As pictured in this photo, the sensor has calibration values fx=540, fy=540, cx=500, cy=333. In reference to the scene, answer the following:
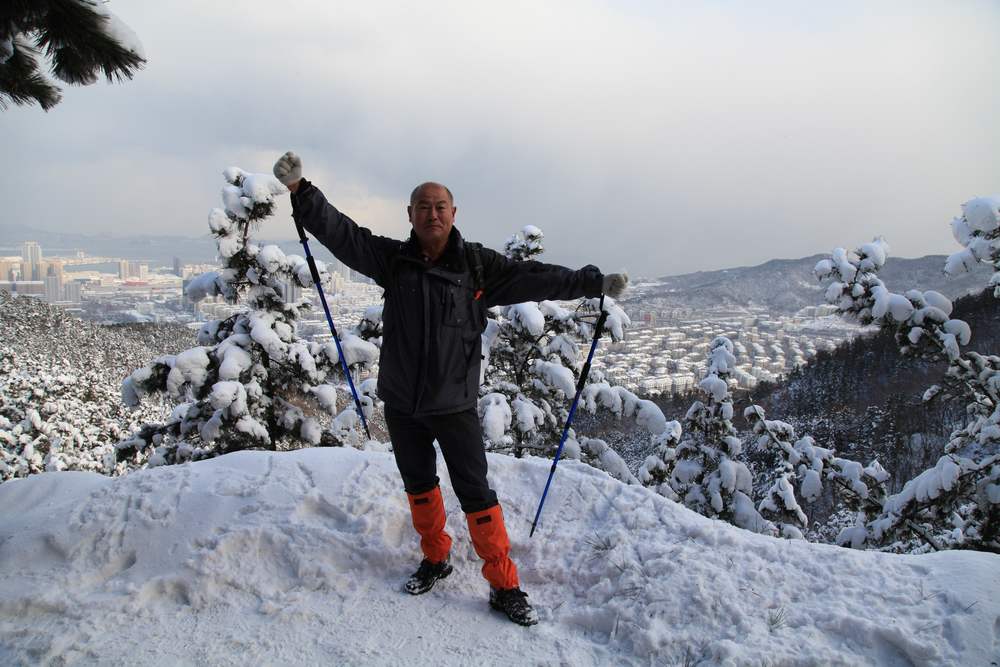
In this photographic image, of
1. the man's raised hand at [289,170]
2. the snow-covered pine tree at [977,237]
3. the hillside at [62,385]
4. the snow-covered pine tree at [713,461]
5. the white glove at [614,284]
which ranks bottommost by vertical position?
the hillside at [62,385]

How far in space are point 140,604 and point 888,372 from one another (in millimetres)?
99789

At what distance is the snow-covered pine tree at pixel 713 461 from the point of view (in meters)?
11.0

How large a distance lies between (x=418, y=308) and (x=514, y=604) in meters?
1.99

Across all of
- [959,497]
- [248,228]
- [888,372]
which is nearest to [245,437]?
[248,228]

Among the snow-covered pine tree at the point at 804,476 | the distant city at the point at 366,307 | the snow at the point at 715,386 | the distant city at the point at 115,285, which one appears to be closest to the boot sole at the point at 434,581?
the distant city at the point at 366,307

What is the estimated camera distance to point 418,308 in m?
3.57

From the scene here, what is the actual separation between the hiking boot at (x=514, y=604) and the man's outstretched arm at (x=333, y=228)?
2.23 m

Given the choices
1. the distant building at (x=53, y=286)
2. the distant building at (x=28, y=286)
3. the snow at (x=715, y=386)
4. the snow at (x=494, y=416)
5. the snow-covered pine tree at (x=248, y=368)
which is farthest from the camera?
the distant building at (x=53, y=286)

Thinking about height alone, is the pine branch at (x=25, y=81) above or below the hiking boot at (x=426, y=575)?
above

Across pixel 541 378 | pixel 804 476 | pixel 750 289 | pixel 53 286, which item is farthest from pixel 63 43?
pixel 750 289

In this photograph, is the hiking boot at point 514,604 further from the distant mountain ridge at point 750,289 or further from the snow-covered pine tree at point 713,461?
the distant mountain ridge at point 750,289

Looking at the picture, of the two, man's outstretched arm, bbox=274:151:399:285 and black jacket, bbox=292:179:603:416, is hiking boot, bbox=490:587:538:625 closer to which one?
black jacket, bbox=292:179:603:416

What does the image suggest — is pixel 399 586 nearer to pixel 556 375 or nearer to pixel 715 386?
pixel 556 375

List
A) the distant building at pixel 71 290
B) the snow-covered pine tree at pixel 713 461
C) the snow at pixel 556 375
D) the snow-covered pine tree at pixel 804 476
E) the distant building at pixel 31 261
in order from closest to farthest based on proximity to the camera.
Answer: the snow at pixel 556 375 → the snow-covered pine tree at pixel 804 476 → the snow-covered pine tree at pixel 713 461 → the distant building at pixel 31 261 → the distant building at pixel 71 290
